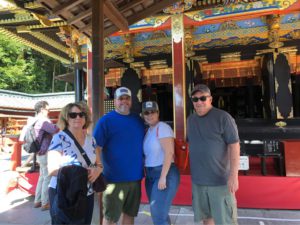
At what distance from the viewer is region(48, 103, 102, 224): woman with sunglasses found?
194cm

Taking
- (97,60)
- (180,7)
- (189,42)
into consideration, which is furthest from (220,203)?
(189,42)

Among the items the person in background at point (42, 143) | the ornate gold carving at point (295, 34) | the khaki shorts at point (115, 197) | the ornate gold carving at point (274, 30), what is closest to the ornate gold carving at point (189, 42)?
the ornate gold carving at point (274, 30)

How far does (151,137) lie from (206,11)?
385 centimetres

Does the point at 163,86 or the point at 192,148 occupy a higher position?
the point at 163,86

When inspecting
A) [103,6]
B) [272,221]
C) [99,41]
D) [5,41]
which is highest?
[5,41]

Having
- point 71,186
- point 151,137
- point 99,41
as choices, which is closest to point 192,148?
point 151,137

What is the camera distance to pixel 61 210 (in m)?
1.95

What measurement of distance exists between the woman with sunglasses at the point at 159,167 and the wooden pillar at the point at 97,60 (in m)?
0.58

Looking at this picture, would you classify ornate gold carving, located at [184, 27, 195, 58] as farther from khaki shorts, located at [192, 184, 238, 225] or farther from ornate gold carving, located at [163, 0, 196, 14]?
khaki shorts, located at [192, 184, 238, 225]

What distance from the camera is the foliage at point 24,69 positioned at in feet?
76.4

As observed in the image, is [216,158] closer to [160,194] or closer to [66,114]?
[160,194]

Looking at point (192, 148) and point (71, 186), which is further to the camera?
point (192, 148)

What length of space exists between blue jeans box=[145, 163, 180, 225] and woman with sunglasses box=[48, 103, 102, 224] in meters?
0.56

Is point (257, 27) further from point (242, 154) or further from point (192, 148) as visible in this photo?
point (192, 148)
